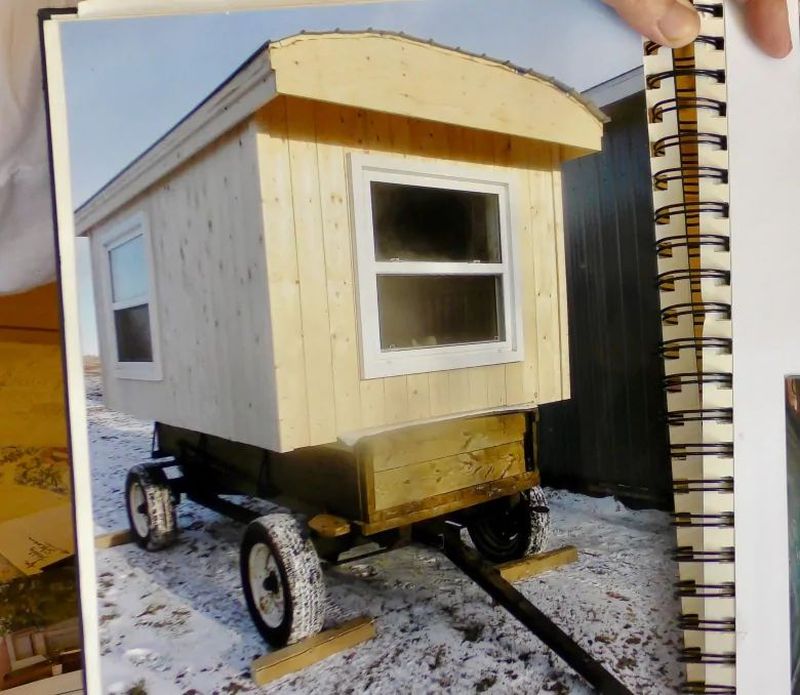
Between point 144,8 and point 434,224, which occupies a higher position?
point 144,8

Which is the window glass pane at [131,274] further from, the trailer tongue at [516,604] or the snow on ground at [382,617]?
the trailer tongue at [516,604]

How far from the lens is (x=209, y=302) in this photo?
0.51 m

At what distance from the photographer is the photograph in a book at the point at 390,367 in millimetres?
500

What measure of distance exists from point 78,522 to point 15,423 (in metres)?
0.18

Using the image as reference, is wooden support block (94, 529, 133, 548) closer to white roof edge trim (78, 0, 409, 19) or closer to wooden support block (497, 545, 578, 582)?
wooden support block (497, 545, 578, 582)

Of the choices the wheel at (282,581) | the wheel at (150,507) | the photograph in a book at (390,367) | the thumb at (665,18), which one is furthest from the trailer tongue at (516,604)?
the thumb at (665,18)

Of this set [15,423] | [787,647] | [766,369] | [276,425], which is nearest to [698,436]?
[766,369]

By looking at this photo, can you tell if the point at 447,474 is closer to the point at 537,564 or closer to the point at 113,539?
the point at 537,564

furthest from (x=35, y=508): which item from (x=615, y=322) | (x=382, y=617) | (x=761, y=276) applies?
(x=761, y=276)

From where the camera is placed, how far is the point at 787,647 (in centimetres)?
53

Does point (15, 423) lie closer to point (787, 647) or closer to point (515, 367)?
point (515, 367)

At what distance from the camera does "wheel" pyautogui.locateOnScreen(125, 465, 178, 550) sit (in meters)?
0.53

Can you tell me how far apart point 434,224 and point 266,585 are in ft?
1.18

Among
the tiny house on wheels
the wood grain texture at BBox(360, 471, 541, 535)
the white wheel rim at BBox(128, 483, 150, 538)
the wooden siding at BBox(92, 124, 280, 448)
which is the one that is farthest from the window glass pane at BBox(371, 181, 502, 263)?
the white wheel rim at BBox(128, 483, 150, 538)
